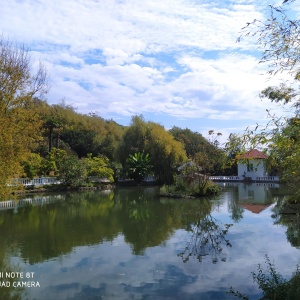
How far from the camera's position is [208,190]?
1828 centimetres

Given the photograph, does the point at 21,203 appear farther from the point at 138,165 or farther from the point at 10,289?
the point at 138,165

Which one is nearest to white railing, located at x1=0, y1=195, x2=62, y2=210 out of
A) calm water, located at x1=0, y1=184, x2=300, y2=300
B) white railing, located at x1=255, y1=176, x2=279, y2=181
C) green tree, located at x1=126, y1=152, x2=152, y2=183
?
calm water, located at x1=0, y1=184, x2=300, y2=300

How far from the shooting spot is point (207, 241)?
8031mm

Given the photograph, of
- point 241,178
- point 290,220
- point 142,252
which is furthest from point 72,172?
point 241,178

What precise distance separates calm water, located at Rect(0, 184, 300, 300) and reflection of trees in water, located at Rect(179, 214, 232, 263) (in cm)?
2

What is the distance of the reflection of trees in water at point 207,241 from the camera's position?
22.7 ft

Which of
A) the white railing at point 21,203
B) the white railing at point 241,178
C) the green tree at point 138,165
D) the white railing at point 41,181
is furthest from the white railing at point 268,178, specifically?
the white railing at point 21,203

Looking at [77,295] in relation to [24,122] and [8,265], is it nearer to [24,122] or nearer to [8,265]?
[8,265]

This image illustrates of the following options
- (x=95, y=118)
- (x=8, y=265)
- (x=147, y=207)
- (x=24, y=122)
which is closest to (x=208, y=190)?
(x=147, y=207)

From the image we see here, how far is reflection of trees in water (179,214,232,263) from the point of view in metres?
6.91

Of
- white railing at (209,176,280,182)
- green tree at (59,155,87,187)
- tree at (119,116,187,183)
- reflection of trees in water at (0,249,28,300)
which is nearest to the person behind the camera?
reflection of trees in water at (0,249,28,300)

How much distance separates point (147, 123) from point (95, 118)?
13.4 metres

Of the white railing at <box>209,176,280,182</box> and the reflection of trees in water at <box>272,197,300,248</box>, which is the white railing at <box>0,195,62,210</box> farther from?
the white railing at <box>209,176,280,182</box>

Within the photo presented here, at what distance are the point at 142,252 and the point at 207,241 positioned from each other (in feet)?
5.95
